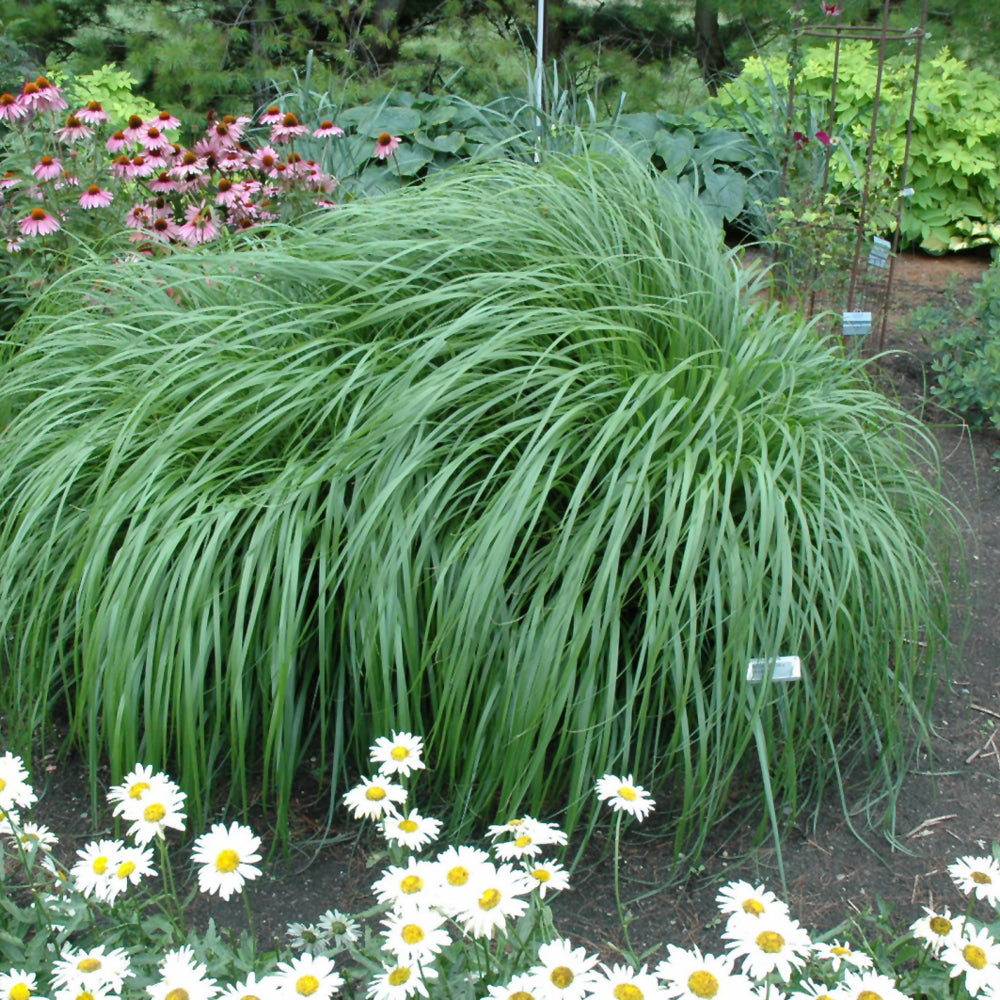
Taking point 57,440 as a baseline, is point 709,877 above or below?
below

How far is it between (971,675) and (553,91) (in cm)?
361

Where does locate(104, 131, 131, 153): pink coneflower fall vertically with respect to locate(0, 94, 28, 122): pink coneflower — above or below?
below

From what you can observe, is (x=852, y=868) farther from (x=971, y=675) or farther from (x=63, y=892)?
(x=63, y=892)

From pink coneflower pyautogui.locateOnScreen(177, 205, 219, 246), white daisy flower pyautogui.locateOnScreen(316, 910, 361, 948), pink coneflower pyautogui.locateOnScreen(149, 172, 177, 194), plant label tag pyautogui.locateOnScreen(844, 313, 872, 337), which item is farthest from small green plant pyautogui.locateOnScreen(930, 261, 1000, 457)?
white daisy flower pyautogui.locateOnScreen(316, 910, 361, 948)

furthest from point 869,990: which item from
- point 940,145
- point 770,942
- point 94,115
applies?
point 940,145

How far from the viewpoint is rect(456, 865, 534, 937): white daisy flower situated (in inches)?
42.7

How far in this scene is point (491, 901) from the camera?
3.59 ft

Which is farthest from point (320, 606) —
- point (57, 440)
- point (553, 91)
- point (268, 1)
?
point (268, 1)

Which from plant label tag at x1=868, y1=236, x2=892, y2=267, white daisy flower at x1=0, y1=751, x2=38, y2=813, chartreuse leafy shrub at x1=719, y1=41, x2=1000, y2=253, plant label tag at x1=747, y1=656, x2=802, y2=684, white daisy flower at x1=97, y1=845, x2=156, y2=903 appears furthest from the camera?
chartreuse leafy shrub at x1=719, y1=41, x2=1000, y2=253

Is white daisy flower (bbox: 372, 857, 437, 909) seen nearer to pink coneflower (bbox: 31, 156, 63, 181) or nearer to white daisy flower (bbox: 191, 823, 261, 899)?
white daisy flower (bbox: 191, 823, 261, 899)

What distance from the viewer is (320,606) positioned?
1.80 meters

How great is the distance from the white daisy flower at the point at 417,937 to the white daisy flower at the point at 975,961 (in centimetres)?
56

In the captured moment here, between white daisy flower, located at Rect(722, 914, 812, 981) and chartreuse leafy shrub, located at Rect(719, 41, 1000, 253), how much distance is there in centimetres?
501

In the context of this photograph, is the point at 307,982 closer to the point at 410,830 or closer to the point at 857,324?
the point at 410,830
